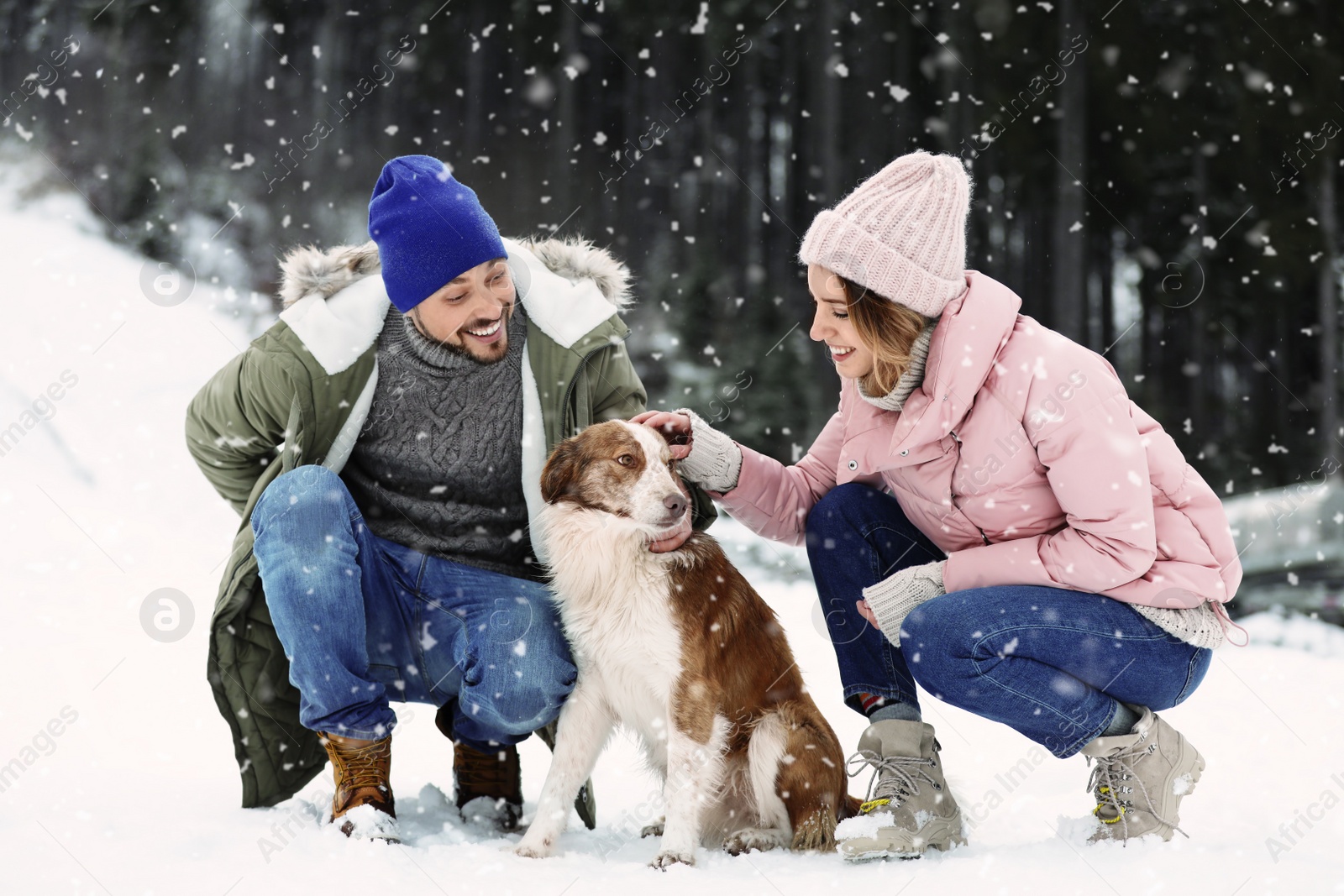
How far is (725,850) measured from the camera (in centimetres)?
257

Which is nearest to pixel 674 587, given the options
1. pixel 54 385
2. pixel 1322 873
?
pixel 1322 873

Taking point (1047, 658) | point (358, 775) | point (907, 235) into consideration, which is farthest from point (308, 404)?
point (1047, 658)

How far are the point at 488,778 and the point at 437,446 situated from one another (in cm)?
98

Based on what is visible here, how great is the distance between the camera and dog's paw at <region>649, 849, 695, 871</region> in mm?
2355

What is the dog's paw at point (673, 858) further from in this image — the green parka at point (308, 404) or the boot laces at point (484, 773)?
the green parka at point (308, 404)

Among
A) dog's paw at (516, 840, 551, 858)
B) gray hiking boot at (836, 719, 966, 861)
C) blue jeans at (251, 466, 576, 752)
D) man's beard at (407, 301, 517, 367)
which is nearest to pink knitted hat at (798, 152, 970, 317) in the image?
man's beard at (407, 301, 517, 367)

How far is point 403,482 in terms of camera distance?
279 centimetres

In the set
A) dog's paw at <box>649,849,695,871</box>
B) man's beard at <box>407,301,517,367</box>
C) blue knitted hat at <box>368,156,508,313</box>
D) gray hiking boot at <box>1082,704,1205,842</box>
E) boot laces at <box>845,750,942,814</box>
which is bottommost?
gray hiking boot at <box>1082,704,1205,842</box>

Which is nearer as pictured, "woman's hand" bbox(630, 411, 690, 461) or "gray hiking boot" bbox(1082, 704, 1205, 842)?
"gray hiking boot" bbox(1082, 704, 1205, 842)

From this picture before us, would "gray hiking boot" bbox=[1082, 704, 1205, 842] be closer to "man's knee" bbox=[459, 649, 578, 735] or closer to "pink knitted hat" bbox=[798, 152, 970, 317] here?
"pink knitted hat" bbox=[798, 152, 970, 317]

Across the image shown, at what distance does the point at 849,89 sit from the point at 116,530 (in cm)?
792

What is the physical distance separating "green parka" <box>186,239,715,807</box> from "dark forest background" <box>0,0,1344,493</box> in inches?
262

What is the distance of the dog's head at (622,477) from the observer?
258 cm

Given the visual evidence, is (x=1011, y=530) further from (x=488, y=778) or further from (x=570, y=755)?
(x=488, y=778)
